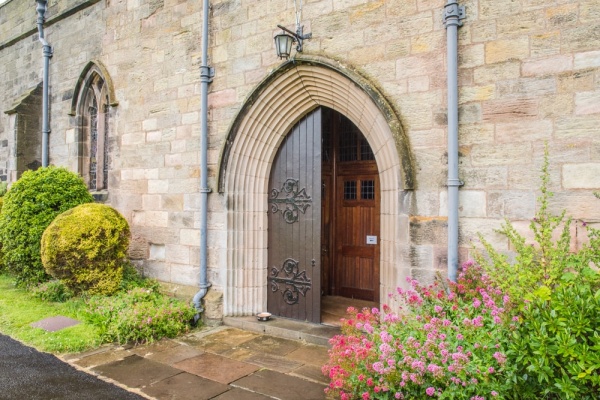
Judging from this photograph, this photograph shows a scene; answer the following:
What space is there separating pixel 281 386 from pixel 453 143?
2.67 m

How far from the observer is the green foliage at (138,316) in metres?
5.02

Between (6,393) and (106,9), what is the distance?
6126 mm

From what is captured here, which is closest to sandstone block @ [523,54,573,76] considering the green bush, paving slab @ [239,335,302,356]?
paving slab @ [239,335,302,356]

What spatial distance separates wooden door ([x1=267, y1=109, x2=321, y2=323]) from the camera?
5.46 m

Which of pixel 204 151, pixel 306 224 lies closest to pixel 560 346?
pixel 306 224

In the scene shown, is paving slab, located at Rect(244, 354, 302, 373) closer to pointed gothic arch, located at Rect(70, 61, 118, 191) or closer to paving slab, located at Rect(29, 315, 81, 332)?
paving slab, located at Rect(29, 315, 81, 332)

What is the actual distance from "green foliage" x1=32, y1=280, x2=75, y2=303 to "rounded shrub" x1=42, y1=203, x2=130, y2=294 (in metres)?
0.45

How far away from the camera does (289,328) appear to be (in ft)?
17.1

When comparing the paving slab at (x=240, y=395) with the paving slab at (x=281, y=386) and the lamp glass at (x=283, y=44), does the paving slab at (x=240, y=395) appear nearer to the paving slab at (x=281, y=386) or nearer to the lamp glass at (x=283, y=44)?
the paving slab at (x=281, y=386)

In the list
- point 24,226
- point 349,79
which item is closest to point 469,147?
point 349,79

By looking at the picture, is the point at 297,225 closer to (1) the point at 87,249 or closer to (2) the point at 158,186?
(2) the point at 158,186

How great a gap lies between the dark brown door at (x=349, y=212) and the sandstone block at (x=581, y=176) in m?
3.24

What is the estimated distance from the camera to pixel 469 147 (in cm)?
412

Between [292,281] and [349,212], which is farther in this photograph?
[349,212]
